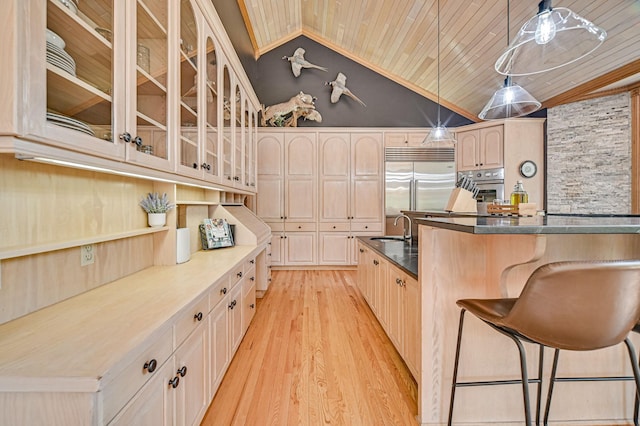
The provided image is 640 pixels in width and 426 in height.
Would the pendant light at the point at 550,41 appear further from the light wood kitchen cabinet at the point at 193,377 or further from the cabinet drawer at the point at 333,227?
the cabinet drawer at the point at 333,227

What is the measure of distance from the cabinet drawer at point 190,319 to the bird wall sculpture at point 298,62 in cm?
513

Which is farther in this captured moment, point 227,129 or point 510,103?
point 227,129

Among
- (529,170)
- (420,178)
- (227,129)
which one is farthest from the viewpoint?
(420,178)

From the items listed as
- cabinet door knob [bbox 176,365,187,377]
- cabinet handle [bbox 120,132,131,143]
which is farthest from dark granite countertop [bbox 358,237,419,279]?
cabinet handle [bbox 120,132,131,143]

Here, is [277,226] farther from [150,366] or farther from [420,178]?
[150,366]

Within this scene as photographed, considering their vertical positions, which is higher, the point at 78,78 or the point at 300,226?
the point at 78,78

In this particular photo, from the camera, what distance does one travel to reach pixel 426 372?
1.49 metres

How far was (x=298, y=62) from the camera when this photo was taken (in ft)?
17.7

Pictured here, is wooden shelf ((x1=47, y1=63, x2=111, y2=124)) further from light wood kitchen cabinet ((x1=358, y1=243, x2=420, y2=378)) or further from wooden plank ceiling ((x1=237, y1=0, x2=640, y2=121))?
wooden plank ceiling ((x1=237, y1=0, x2=640, y2=121))

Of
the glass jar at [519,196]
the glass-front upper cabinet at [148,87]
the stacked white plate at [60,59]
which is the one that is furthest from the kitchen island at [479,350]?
the stacked white plate at [60,59]

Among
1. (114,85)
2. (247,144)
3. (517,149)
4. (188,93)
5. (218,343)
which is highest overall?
(517,149)

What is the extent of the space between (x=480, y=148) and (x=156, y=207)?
4854 mm

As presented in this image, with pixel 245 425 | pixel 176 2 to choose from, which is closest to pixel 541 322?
pixel 245 425

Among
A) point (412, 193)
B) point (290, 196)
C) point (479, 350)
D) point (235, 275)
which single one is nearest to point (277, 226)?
point (290, 196)
